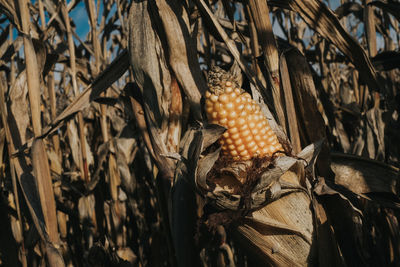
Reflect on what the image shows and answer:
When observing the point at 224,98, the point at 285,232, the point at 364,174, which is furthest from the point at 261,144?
the point at 364,174

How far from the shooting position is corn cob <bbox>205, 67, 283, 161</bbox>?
137 cm

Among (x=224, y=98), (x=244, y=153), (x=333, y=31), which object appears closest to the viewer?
(x=224, y=98)

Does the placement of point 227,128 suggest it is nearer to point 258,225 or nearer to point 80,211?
point 258,225

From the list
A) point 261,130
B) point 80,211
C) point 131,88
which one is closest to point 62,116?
point 131,88

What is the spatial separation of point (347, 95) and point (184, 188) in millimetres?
4012

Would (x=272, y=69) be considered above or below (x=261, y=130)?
above

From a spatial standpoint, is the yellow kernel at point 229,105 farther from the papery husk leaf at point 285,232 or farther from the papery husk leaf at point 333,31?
the papery husk leaf at point 333,31

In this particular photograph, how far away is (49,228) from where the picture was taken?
1.88 metres

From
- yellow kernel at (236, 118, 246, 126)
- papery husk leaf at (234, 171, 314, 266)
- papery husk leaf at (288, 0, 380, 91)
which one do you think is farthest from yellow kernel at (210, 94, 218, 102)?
papery husk leaf at (288, 0, 380, 91)

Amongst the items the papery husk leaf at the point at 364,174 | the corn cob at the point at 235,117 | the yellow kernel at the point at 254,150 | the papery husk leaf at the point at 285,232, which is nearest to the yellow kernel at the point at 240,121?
the corn cob at the point at 235,117

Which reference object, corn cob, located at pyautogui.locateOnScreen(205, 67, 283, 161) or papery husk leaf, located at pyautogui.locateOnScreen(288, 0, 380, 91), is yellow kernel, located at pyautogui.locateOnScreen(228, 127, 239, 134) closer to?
corn cob, located at pyautogui.locateOnScreen(205, 67, 283, 161)

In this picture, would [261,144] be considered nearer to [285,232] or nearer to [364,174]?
[285,232]

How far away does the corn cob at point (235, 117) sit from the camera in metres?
1.37

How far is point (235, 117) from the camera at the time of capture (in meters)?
1.38
